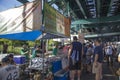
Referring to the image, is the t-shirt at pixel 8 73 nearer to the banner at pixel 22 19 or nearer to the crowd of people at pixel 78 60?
the crowd of people at pixel 78 60

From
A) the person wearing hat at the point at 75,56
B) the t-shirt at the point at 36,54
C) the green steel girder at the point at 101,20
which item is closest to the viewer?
the person wearing hat at the point at 75,56

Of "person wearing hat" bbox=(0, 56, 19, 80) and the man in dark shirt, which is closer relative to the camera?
"person wearing hat" bbox=(0, 56, 19, 80)

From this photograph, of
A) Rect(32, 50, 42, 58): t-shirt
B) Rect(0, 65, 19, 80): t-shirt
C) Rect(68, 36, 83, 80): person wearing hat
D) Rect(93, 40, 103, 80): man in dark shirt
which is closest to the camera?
Rect(0, 65, 19, 80): t-shirt

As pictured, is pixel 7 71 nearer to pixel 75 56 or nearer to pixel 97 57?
pixel 75 56

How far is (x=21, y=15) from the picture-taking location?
8.19m

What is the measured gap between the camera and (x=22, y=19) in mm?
8148

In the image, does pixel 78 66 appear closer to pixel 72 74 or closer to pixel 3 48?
pixel 72 74

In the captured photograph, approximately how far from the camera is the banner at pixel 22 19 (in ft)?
26.2

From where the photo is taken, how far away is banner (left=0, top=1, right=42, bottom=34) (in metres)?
8.00

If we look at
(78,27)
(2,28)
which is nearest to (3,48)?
(78,27)

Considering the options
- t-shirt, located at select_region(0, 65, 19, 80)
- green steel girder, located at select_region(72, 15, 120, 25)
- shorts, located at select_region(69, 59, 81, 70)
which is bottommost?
shorts, located at select_region(69, 59, 81, 70)

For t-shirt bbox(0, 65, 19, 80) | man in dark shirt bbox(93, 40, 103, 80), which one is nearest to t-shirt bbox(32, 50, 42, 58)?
man in dark shirt bbox(93, 40, 103, 80)

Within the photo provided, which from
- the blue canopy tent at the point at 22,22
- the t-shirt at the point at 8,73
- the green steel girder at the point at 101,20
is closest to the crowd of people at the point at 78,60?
the t-shirt at the point at 8,73

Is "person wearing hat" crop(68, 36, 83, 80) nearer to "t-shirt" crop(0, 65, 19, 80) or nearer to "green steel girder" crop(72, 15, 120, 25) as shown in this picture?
"t-shirt" crop(0, 65, 19, 80)
